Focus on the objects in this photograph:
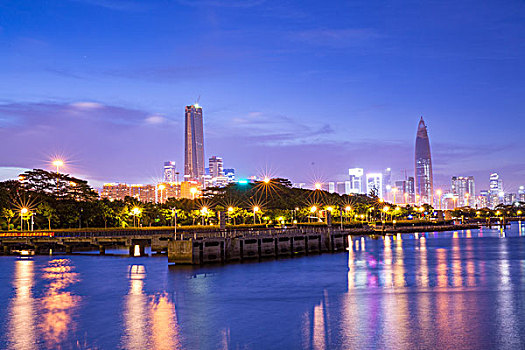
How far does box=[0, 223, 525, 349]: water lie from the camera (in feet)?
108

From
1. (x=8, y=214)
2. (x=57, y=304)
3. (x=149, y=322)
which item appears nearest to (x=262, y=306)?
(x=149, y=322)

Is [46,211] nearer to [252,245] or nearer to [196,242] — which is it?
[252,245]

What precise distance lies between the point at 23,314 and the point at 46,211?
235 feet

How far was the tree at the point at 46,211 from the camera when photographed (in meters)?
108

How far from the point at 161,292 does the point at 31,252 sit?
174 ft

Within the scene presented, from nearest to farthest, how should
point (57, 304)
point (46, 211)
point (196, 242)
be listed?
point (57, 304), point (196, 242), point (46, 211)

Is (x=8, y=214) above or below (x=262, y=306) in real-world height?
above

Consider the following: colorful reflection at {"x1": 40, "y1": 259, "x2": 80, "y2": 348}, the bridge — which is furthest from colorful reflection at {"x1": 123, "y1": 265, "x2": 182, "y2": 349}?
the bridge

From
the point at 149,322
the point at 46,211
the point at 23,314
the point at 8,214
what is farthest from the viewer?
the point at 46,211

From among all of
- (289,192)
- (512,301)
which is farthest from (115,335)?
(289,192)

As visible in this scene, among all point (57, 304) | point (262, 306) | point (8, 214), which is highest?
point (8, 214)

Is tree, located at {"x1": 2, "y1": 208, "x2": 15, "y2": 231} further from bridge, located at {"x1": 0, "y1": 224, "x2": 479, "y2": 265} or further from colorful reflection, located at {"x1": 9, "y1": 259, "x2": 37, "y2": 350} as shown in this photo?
colorful reflection, located at {"x1": 9, "y1": 259, "x2": 37, "y2": 350}

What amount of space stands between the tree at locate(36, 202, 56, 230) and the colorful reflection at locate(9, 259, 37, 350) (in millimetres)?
44126

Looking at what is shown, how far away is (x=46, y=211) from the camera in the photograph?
109 metres
